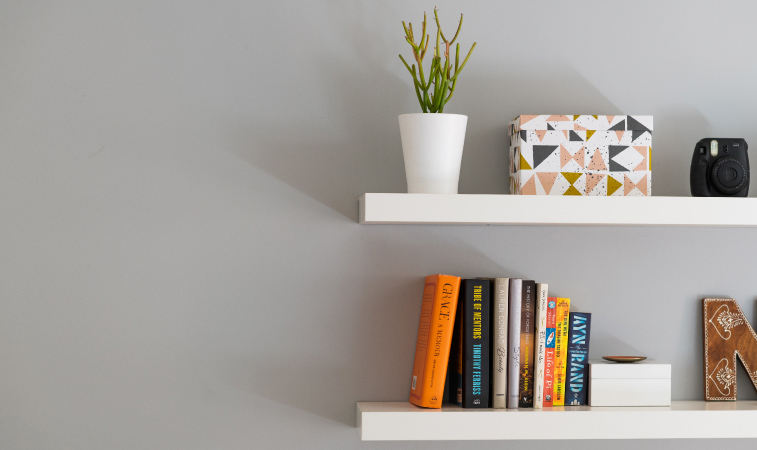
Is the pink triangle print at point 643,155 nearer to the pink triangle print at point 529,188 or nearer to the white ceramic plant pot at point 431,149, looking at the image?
the pink triangle print at point 529,188

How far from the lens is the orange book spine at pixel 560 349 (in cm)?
120

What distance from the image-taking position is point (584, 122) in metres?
1.21

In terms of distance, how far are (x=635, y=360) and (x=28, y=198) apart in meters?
1.17

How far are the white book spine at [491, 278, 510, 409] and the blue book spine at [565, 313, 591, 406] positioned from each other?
0.14 m

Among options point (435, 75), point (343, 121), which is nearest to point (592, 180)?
point (435, 75)

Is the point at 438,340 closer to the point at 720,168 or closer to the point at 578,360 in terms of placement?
the point at 578,360

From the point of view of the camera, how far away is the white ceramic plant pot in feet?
3.76

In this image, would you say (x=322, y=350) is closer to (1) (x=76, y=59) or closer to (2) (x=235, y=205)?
(2) (x=235, y=205)

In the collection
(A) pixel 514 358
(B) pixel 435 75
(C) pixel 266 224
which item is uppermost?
(B) pixel 435 75

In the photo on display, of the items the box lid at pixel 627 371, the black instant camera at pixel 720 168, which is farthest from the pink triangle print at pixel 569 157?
the box lid at pixel 627 371

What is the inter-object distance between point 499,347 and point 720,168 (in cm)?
53

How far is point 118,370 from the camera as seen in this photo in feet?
3.99

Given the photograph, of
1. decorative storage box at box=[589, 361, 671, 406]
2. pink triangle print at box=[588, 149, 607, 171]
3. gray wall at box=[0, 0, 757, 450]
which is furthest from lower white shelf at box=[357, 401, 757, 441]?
pink triangle print at box=[588, 149, 607, 171]

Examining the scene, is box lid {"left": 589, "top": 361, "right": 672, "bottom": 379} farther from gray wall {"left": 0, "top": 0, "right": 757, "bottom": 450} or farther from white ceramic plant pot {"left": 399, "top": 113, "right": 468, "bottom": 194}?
white ceramic plant pot {"left": 399, "top": 113, "right": 468, "bottom": 194}
